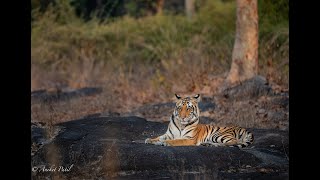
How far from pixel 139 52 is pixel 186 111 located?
13320 mm

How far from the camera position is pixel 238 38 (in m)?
17.4

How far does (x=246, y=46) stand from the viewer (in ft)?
56.6

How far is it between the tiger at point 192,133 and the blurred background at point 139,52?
5.79m

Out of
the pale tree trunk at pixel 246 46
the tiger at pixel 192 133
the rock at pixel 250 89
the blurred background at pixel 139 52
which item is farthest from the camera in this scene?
the blurred background at pixel 139 52

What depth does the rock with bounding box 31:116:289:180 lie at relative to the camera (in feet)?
31.5

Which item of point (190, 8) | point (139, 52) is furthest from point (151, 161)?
point (190, 8)

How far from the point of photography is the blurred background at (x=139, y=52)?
18.0 metres

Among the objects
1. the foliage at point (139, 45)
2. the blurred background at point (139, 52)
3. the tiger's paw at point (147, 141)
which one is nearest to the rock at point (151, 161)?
the tiger's paw at point (147, 141)

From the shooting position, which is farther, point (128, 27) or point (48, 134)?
point (128, 27)

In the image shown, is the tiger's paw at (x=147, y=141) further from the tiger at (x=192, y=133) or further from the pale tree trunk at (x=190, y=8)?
the pale tree trunk at (x=190, y=8)
